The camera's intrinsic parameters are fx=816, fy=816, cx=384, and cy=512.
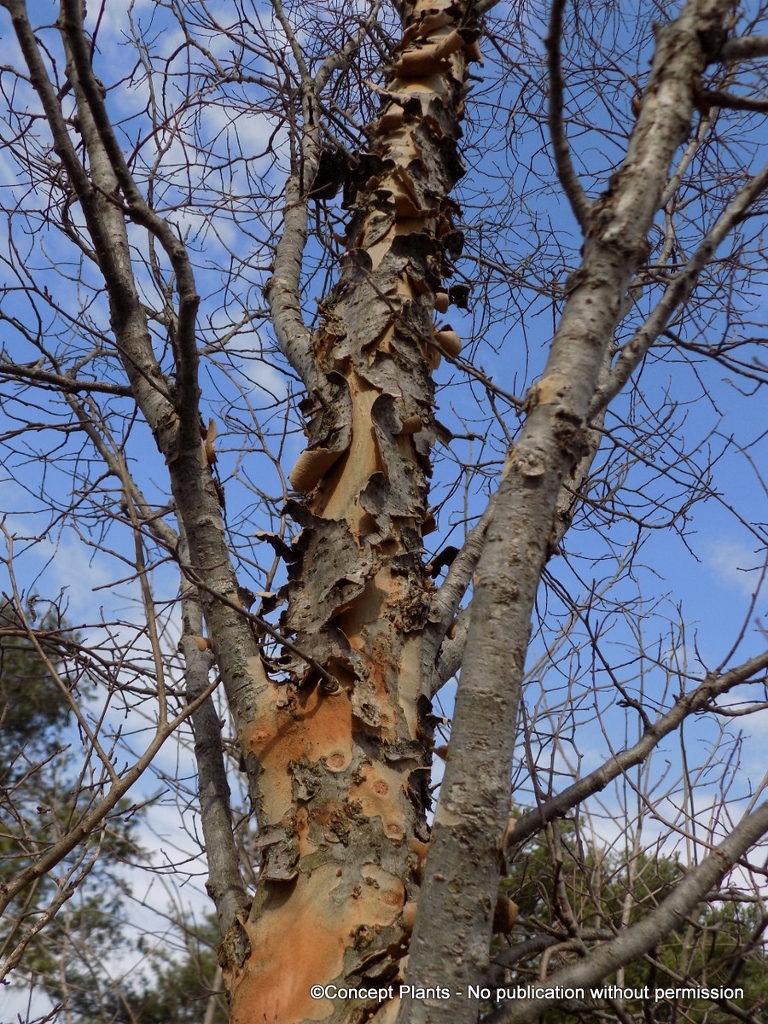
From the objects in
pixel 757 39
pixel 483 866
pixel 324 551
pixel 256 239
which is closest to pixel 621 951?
pixel 483 866

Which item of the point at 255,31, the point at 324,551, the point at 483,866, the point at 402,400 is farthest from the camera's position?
the point at 255,31

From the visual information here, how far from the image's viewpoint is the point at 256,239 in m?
3.33

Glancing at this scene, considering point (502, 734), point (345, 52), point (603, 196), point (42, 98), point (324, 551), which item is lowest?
point (502, 734)

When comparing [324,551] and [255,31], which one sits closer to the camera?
[324,551]

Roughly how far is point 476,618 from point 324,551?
0.71 meters

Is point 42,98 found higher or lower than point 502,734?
higher

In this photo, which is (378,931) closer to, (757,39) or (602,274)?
(602,274)

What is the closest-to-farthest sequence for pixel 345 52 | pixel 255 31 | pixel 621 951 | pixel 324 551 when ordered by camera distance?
1. pixel 621 951
2. pixel 324 551
3. pixel 255 31
4. pixel 345 52

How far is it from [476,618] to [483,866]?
0.32 m

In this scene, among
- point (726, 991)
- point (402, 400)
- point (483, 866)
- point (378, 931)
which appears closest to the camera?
point (483, 866)

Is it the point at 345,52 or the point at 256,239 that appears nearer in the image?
the point at 256,239

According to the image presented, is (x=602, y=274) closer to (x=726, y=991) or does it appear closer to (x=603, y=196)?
(x=603, y=196)

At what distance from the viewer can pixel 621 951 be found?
1.19 m

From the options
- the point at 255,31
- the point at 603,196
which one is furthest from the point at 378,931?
the point at 255,31
